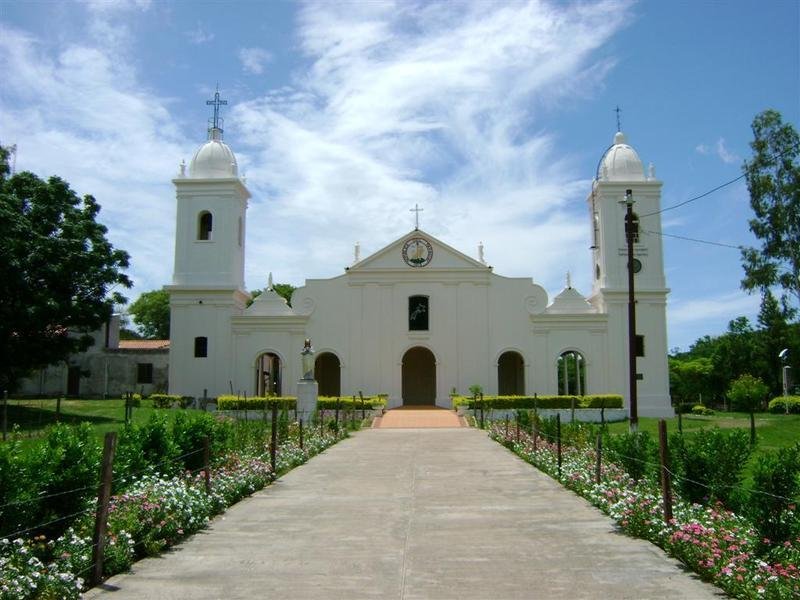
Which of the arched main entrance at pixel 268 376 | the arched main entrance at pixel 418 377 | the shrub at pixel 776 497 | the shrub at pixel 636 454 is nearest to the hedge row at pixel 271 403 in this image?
the arched main entrance at pixel 268 376

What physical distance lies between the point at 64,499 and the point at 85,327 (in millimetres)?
21995

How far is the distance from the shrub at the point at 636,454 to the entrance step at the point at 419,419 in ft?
53.2

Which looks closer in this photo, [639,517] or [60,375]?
A: [639,517]

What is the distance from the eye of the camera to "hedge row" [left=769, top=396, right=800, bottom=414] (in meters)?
36.4

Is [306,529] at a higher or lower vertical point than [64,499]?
lower

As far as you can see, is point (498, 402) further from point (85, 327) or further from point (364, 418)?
point (85, 327)

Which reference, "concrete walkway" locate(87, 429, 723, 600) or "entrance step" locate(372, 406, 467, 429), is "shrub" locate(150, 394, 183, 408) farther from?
"concrete walkway" locate(87, 429, 723, 600)

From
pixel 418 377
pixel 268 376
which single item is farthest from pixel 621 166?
pixel 268 376

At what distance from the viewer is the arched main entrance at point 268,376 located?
3772 cm

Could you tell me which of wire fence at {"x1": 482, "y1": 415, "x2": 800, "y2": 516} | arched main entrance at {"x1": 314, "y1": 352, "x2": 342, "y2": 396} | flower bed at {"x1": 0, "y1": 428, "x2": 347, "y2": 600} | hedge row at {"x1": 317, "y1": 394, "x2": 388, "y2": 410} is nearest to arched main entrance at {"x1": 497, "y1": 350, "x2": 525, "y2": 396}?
arched main entrance at {"x1": 314, "y1": 352, "x2": 342, "y2": 396}

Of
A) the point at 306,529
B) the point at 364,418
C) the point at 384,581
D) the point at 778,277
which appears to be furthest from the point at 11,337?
the point at 778,277

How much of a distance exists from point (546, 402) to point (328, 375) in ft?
41.3

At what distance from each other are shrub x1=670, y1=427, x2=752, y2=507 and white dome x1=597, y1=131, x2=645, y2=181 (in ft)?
96.9

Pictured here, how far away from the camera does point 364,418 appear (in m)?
29.2
